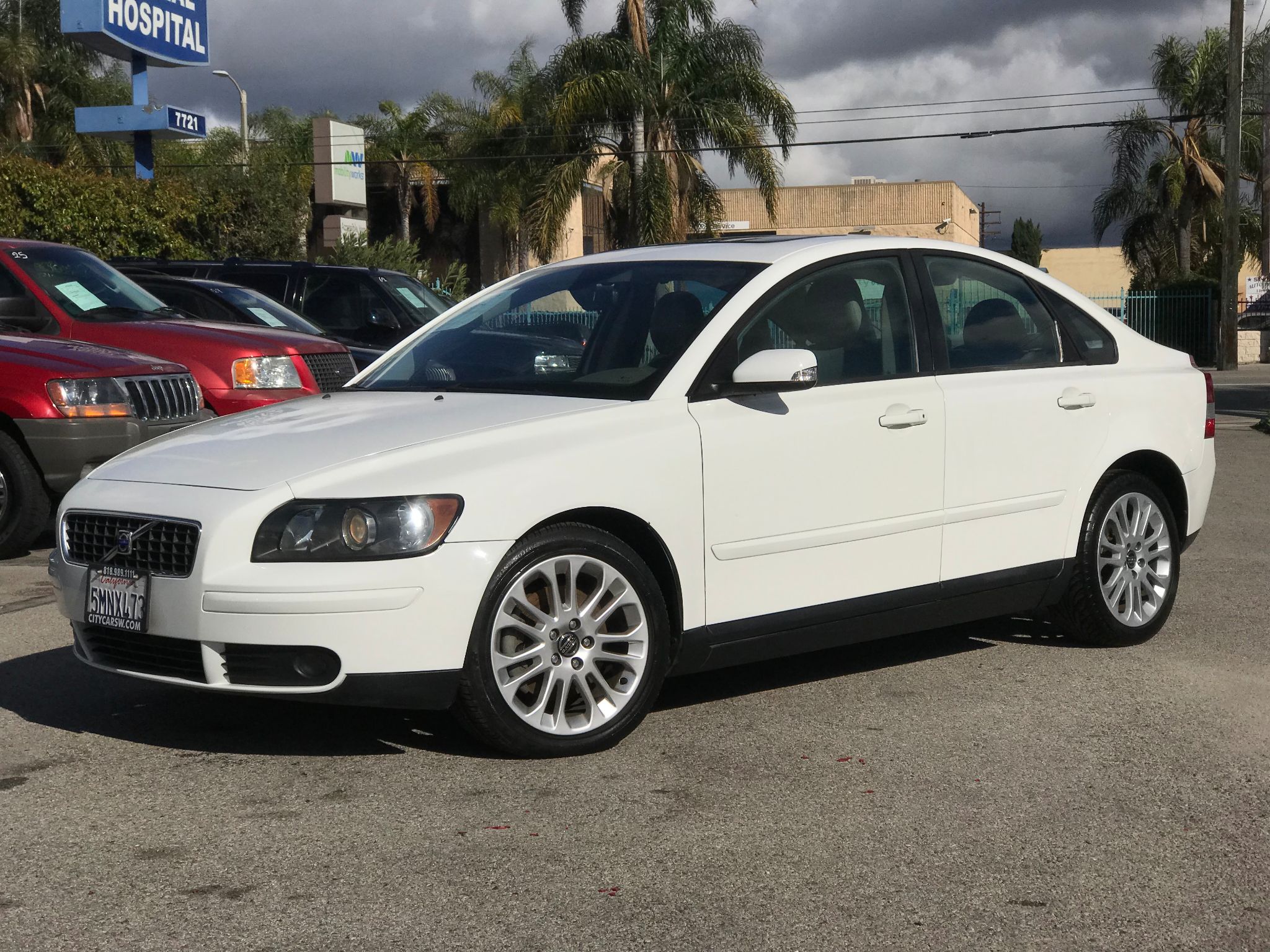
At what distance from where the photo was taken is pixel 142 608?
15.0 feet

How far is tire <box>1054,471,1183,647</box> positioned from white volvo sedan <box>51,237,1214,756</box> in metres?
0.01

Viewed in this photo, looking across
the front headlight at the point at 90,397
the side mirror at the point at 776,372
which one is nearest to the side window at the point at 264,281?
the front headlight at the point at 90,397

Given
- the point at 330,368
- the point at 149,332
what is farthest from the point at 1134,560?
the point at 149,332

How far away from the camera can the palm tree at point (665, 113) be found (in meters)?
33.7

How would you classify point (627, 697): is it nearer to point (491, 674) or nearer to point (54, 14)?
point (491, 674)

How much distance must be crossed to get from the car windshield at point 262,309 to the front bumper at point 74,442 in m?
4.15

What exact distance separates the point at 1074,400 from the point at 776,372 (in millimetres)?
1716

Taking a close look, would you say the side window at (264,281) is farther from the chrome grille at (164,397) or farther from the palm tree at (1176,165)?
the palm tree at (1176,165)

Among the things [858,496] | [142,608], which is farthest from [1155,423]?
[142,608]

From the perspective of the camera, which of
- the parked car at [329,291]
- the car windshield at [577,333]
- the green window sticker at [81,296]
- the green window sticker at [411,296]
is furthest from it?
the green window sticker at [411,296]

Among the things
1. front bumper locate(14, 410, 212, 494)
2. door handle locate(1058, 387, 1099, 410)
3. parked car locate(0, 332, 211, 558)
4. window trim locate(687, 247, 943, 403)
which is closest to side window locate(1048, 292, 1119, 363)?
door handle locate(1058, 387, 1099, 410)

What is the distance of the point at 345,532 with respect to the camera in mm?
4379

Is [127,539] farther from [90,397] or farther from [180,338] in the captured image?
[180,338]

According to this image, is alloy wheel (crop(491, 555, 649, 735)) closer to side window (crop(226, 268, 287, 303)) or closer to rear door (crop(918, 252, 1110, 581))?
rear door (crop(918, 252, 1110, 581))
